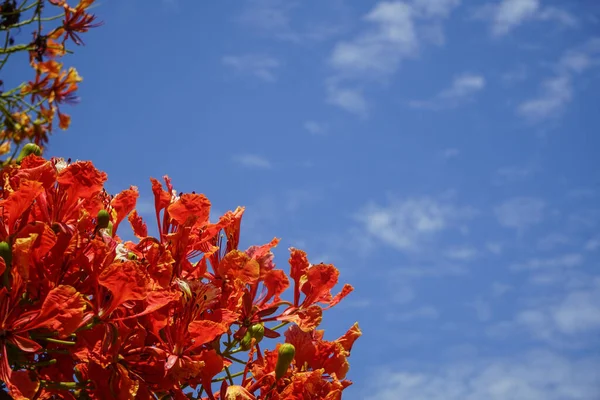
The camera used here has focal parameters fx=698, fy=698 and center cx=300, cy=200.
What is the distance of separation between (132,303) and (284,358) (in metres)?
0.45

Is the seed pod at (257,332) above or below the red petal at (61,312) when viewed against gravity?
above

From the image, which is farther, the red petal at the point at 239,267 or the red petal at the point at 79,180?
the red petal at the point at 239,267

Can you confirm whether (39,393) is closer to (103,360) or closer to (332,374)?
(103,360)

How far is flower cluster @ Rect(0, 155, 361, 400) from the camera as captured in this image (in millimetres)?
1620

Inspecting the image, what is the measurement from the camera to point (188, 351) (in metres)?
1.77

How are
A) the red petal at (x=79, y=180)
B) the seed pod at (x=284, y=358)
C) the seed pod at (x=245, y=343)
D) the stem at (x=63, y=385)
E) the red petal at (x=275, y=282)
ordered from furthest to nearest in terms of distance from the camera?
the red petal at (x=275, y=282) < the seed pod at (x=245, y=343) < the seed pod at (x=284, y=358) < the red petal at (x=79, y=180) < the stem at (x=63, y=385)

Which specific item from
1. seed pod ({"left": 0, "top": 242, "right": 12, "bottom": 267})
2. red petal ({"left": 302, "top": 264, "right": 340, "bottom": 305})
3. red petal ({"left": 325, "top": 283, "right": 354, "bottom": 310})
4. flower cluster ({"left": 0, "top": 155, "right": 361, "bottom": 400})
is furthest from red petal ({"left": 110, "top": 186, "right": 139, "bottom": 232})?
red petal ({"left": 325, "top": 283, "right": 354, "bottom": 310})

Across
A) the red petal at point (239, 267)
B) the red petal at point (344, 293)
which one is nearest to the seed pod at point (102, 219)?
the red petal at point (239, 267)

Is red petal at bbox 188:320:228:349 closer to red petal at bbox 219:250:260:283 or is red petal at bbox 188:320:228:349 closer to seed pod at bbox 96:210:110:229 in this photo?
red petal at bbox 219:250:260:283

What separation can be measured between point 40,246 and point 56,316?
0.63ft

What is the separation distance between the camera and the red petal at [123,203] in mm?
2051

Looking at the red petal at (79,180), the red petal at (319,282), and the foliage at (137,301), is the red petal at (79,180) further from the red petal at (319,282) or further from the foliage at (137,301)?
the red petal at (319,282)

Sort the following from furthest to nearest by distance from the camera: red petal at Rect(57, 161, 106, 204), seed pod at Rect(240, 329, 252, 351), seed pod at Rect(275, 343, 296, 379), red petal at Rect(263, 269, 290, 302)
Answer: red petal at Rect(263, 269, 290, 302), seed pod at Rect(240, 329, 252, 351), seed pod at Rect(275, 343, 296, 379), red petal at Rect(57, 161, 106, 204)

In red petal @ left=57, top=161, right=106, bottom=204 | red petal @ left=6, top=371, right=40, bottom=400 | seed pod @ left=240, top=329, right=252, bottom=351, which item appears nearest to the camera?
red petal @ left=6, top=371, right=40, bottom=400
